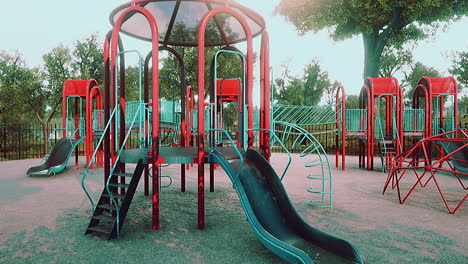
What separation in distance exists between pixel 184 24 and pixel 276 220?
555 centimetres

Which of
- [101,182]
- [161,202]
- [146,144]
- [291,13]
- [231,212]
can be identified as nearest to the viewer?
[146,144]

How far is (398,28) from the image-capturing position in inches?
802

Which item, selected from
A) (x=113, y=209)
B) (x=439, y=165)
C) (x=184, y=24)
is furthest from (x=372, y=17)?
(x=113, y=209)

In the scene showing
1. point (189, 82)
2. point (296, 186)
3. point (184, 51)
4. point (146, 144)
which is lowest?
point (296, 186)

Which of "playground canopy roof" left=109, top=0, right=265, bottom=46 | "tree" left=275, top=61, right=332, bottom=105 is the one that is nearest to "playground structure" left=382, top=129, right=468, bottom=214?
"playground canopy roof" left=109, top=0, right=265, bottom=46

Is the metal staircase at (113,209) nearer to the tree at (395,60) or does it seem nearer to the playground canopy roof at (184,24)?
Answer: the playground canopy roof at (184,24)

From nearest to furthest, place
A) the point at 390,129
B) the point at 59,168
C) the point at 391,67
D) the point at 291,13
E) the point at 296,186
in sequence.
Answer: the point at 296,186, the point at 59,168, the point at 390,129, the point at 291,13, the point at 391,67

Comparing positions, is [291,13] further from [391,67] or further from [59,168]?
[391,67]

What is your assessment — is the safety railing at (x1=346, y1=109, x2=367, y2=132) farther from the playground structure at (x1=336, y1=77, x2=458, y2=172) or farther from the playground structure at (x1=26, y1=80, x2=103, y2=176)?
the playground structure at (x1=26, y1=80, x2=103, y2=176)

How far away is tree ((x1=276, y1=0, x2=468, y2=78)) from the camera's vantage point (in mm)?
17969

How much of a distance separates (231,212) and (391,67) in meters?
39.3

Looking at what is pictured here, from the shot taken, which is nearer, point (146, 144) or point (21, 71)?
point (146, 144)

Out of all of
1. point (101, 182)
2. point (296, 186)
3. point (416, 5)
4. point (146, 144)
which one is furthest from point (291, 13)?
point (146, 144)

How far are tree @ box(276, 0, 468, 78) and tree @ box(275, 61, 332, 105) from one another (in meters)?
15.2
